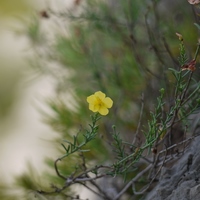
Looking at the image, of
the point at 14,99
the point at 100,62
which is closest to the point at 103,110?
the point at 100,62

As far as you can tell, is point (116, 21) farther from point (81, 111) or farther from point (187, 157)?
point (187, 157)

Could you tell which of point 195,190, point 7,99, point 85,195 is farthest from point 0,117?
point 195,190

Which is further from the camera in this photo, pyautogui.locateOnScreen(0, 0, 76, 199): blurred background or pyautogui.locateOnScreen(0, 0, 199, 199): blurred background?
pyautogui.locateOnScreen(0, 0, 76, 199): blurred background

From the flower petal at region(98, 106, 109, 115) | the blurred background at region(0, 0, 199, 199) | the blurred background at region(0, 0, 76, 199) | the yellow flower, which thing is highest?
the blurred background at region(0, 0, 76, 199)

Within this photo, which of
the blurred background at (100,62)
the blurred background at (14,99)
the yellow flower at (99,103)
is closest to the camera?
the yellow flower at (99,103)

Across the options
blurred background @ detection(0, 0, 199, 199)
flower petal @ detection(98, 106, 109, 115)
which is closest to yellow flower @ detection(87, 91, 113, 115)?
flower petal @ detection(98, 106, 109, 115)

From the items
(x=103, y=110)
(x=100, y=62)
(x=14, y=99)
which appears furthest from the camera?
(x=14, y=99)

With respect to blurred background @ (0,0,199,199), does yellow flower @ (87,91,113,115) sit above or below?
below

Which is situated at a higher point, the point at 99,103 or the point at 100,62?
the point at 100,62

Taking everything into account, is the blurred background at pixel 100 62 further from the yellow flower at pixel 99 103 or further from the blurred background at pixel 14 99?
the blurred background at pixel 14 99

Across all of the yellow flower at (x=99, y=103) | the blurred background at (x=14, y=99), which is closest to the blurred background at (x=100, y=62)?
the yellow flower at (x=99, y=103)

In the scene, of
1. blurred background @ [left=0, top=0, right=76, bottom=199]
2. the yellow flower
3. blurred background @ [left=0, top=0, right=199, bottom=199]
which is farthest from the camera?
blurred background @ [left=0, top=0, right=76, bottom=199]

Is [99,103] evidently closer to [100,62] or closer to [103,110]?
[103,110]

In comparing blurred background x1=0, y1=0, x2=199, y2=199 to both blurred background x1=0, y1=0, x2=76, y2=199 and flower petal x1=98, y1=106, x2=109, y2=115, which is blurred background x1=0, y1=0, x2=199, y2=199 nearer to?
flower petal x1=98, y1=106, x2=109, y2=115
